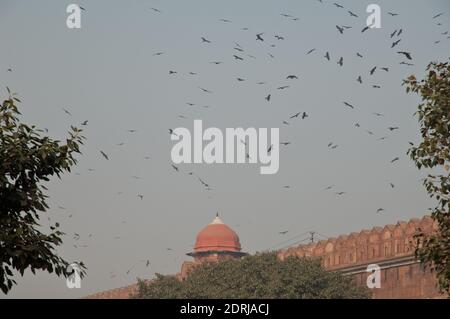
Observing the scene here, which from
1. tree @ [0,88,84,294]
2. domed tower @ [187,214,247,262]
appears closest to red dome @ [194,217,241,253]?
domed tower @ [187,214,247,262]

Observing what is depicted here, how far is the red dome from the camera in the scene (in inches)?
6358

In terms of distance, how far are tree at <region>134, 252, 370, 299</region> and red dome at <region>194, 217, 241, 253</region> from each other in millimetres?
59795

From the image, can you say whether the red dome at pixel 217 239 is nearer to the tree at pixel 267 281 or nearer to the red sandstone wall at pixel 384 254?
the red sandstone wall at pixel 384 254

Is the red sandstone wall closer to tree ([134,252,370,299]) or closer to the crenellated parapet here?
the crenellated parapet

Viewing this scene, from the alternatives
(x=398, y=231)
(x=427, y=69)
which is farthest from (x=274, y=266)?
(x=427, y=69)

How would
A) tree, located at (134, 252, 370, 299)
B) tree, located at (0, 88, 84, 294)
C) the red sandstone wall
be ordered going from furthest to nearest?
the red sandstone wall, tree, located at (134, 252, 370, 299), tree, located at (0, 88, 84, 294)

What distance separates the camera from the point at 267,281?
92938 mm

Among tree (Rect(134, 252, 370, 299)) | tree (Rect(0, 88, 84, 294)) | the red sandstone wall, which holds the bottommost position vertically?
tree (Rect(0, 88, 84, 294))

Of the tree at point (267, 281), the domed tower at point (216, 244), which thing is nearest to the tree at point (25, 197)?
the tree at point (267, 281)

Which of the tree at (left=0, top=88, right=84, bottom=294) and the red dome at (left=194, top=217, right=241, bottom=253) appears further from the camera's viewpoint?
the red dome at (left=194, top=217, right=241, bottom=253)

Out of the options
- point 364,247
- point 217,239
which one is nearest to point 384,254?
point 364,247

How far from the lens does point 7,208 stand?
23922 mm

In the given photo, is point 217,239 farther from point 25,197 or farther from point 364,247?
point 25,197

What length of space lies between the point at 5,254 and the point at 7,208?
3.23 feet
